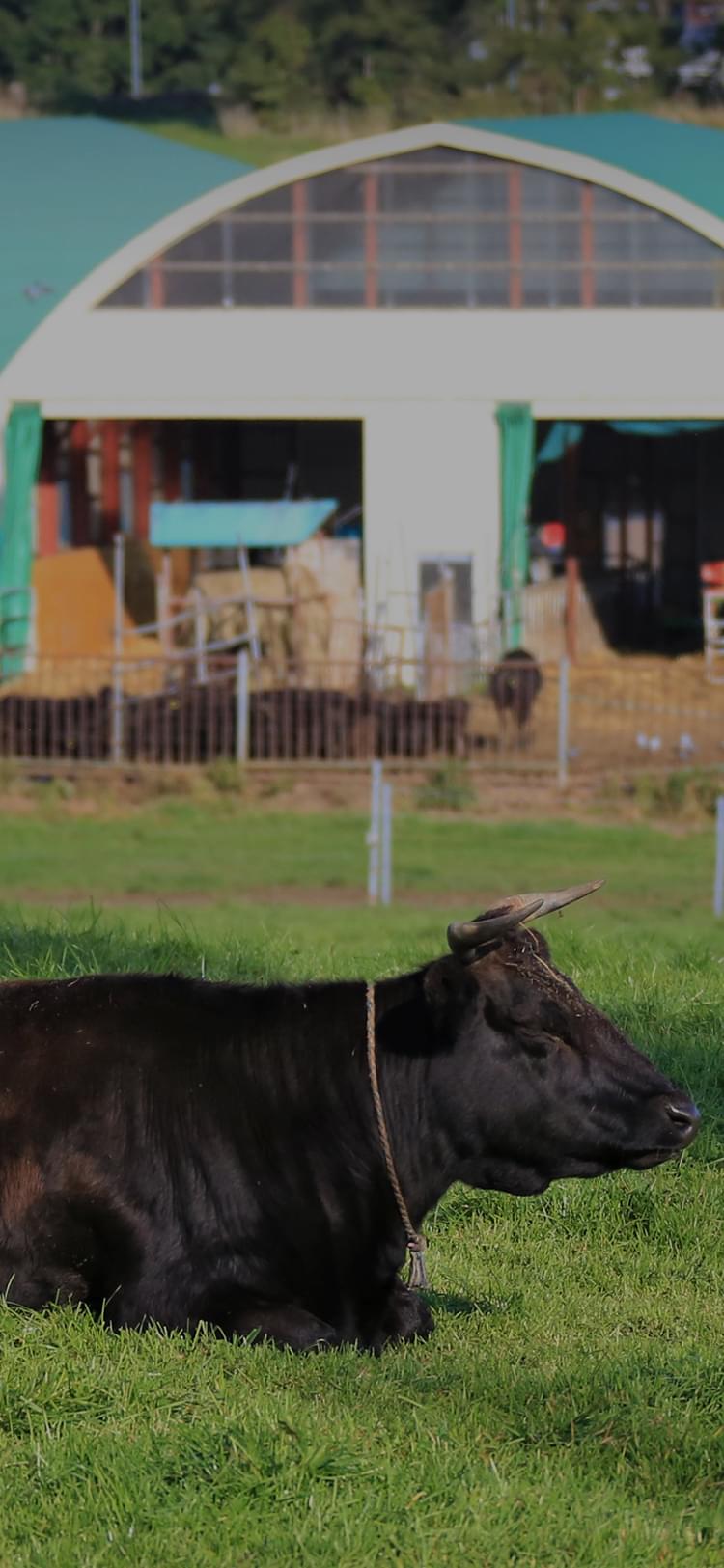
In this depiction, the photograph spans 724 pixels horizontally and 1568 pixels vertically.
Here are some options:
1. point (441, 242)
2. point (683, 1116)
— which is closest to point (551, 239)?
point (441, 242)

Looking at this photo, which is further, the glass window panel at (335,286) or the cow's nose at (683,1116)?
the glass window panel at (335,286)

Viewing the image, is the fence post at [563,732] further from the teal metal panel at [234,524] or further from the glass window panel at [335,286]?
the glass window panel at [335,286]

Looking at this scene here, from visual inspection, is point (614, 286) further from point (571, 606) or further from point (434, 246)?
point (571, 606)

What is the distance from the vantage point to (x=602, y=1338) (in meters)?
5.30

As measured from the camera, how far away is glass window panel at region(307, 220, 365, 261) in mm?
32500

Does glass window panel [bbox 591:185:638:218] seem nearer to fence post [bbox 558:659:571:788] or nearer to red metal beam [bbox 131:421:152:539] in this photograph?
red metal beam [bbox 131:421:152:539]

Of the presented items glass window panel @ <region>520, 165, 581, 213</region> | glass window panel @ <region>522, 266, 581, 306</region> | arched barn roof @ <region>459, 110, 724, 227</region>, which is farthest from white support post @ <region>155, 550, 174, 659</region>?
arched barn roof @ <region>459, 110, 724, 227</region>

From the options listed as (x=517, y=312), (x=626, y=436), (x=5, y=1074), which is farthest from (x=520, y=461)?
(x=5, y=1074)

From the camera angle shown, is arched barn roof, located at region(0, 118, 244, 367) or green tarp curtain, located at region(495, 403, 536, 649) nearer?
green tarp curtain, located at region(495, 403, 536, 649)

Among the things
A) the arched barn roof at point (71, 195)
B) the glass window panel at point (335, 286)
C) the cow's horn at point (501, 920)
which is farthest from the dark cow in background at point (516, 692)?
the cow's horn at point (501, 920)

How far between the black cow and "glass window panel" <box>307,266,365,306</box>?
94.6 feet

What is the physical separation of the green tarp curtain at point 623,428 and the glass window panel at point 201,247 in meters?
6.31

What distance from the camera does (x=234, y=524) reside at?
32.0 meters

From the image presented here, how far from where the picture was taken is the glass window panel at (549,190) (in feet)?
106
